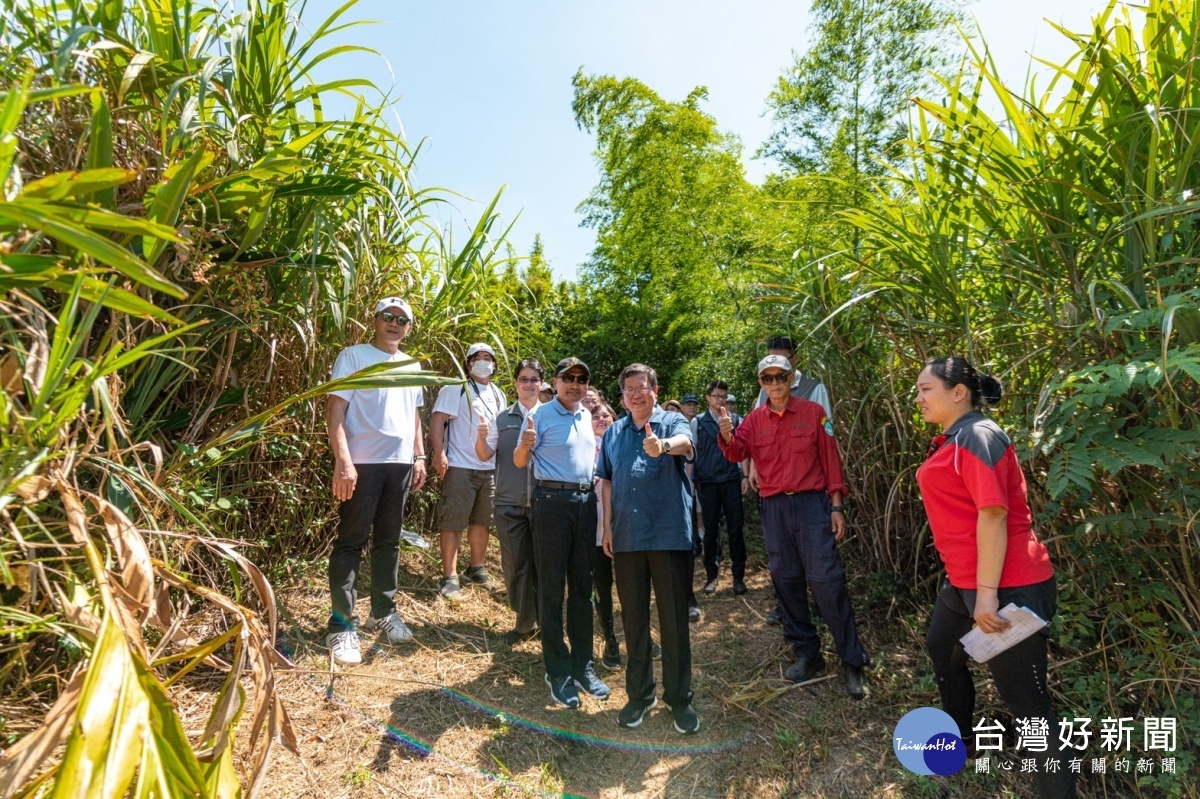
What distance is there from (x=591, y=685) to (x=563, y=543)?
75cm

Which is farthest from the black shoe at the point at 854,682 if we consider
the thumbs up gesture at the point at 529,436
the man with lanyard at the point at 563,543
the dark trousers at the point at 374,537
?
the dark trousers at the point at 374,537

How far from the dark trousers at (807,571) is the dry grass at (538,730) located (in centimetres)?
23

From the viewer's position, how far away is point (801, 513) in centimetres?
354

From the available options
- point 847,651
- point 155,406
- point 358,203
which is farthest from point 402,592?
point 847,651

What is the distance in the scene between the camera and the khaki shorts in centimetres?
427

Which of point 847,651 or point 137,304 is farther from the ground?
point 137,304

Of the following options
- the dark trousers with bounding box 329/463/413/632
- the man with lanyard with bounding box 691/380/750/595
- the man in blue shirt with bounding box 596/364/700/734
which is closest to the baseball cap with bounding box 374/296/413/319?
the dark trousers with bounding box 329/463/413/632

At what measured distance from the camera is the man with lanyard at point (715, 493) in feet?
16.9

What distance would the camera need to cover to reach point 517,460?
11.3 ft

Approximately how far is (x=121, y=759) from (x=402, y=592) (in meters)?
3.19

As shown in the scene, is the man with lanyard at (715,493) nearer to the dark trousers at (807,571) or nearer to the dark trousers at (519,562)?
the dark trousers at (807,571)

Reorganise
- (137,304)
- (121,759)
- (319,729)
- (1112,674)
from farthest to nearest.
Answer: (319,729)
(1112,674)
(137,304)
(121,759)

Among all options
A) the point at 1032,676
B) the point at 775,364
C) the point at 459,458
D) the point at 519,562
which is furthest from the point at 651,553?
the point at 459,458

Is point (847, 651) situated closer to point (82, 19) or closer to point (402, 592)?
point (402, 592)
